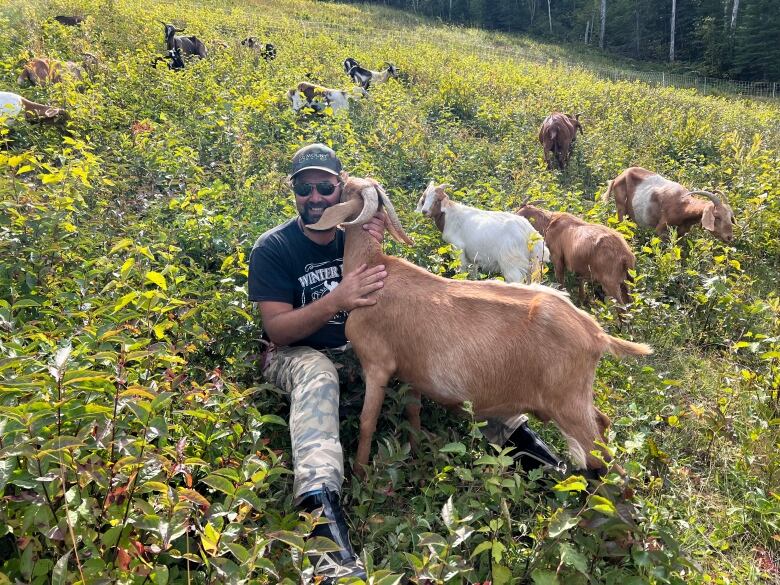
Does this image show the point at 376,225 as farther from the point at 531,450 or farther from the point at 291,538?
the point at 291,538

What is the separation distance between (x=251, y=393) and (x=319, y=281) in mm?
1074

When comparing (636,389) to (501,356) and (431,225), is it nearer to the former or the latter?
(501,356)

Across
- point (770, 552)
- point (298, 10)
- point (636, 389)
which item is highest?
point (298, 10)

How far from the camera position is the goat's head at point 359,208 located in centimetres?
293

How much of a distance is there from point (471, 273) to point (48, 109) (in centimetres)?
529

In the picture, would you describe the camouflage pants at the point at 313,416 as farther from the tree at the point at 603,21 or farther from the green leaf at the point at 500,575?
the tree at the point at 603,21

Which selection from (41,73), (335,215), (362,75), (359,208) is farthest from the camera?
(362,75)

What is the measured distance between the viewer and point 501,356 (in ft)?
8.82

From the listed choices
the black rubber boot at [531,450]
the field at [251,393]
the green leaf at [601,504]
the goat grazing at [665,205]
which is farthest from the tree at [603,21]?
the green leaf at [601,504]

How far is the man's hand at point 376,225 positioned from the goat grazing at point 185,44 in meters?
11.8

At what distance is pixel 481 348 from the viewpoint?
2.71 metres

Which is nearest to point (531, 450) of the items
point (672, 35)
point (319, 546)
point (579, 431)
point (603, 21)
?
point (579, 431)

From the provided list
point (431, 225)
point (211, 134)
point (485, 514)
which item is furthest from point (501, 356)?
point (211, 134)

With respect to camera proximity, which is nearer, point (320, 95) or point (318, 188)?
point (318, 188)
